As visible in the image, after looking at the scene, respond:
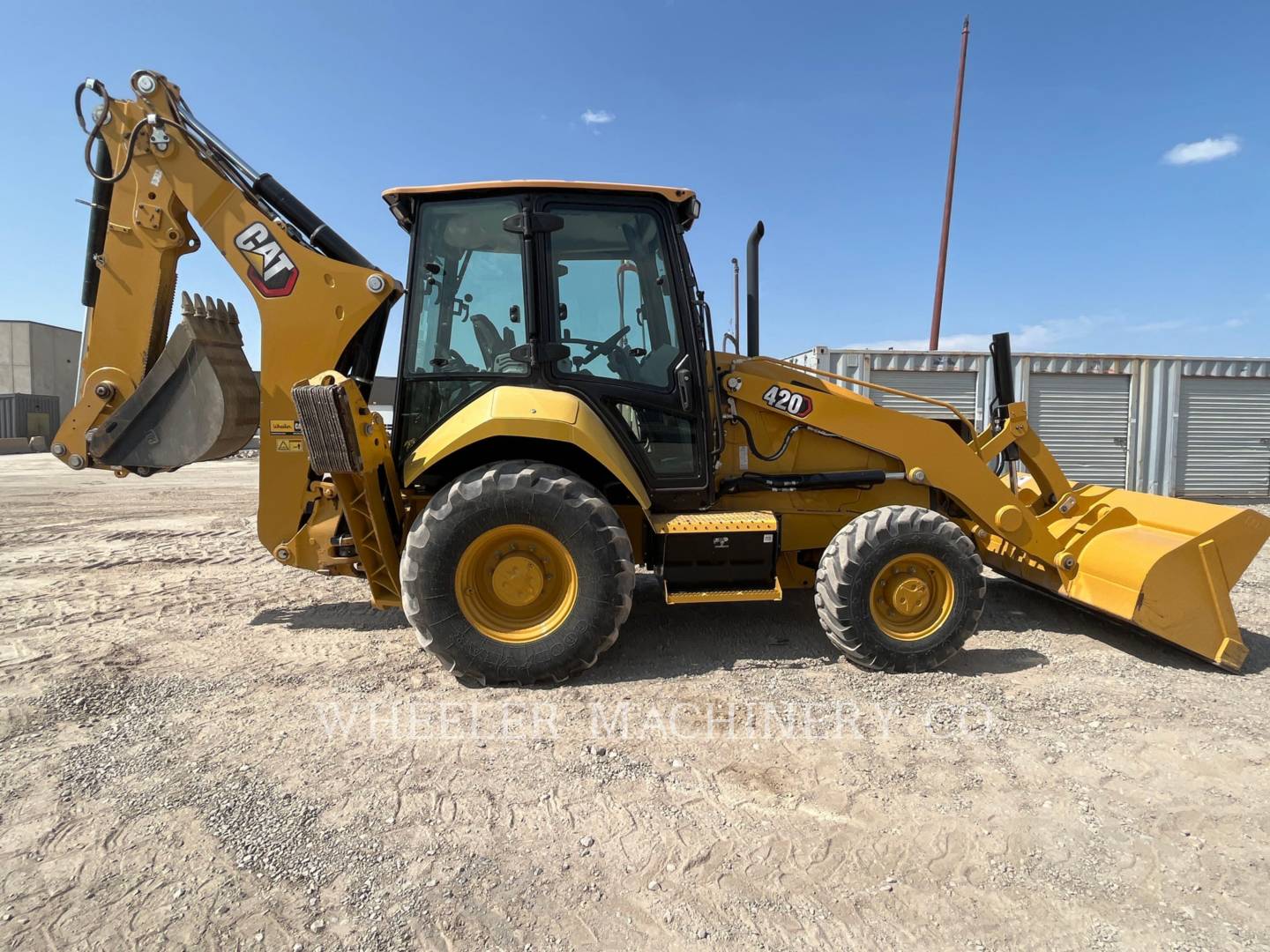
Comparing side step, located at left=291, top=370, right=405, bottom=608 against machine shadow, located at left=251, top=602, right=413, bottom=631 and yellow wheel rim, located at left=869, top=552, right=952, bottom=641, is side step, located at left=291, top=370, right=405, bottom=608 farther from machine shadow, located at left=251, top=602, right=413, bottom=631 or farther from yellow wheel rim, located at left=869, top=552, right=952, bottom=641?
yellow wheel rim, located at left=869, top=552, right=952, bottom=641

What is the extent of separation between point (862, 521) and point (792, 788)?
5.37 feet

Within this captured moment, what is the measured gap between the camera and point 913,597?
394 cm

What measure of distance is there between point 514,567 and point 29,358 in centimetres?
4356

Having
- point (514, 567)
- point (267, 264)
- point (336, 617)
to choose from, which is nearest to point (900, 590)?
point (514, 567)

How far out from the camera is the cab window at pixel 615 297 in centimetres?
398

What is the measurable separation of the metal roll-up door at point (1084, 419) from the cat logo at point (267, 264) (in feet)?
34.0

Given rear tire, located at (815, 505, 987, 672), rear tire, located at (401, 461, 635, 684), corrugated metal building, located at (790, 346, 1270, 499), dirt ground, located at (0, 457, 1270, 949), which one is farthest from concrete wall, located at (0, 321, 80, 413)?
rear tire, located at (815, 505, 987, 672)

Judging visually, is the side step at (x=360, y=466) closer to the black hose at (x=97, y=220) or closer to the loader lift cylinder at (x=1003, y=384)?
the black hose at (x=97, y=220)

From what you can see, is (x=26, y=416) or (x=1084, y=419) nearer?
(x=1084, y=419)

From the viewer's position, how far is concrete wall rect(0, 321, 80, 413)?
35125 millimetres

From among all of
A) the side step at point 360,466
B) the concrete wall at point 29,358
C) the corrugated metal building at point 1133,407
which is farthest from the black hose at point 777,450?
the concrete wall at point 29,358

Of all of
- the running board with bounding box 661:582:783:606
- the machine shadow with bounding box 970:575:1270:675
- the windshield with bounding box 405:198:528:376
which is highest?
the windshield with bounding box 405:198:528:376

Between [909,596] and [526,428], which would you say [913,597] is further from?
[526,428]

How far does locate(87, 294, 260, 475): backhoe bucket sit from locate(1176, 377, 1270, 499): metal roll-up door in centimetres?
1281
